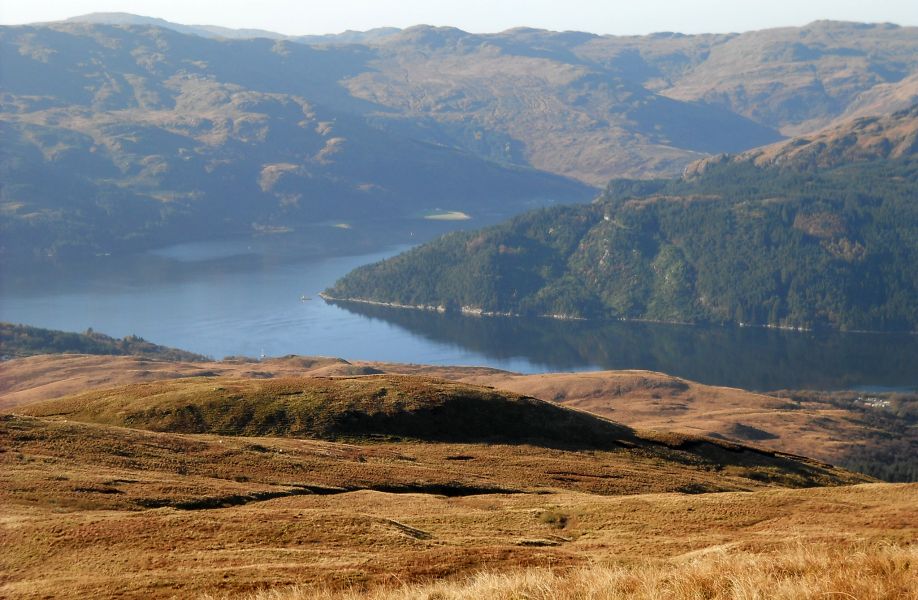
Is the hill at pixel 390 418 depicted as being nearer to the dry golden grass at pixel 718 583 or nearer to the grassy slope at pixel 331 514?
the grassy slope at pixel 331 514

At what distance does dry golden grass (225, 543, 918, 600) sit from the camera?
26.3m

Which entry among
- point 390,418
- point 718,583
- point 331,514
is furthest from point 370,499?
point 390,418

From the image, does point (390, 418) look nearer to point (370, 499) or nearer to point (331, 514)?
point (370, 499)

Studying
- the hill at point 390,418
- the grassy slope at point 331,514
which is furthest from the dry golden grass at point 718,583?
the hill at point 390,418

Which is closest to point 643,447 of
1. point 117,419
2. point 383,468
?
point 383,468

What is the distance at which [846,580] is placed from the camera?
87.1 ft

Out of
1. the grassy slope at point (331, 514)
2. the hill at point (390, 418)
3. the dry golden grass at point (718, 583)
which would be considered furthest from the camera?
the hill at point (390, 418)

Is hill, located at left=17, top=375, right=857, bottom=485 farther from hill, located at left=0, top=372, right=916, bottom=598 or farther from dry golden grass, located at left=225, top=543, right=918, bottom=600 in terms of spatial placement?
dry golden grass, located at left=225, top=543, right=918, bottom=600

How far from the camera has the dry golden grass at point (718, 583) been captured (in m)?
26.3

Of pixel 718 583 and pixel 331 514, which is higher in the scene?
pixel 718 583

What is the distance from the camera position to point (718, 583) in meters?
28.0

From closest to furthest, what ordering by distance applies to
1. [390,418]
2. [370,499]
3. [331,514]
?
[331,514], [370,499], [390,418]

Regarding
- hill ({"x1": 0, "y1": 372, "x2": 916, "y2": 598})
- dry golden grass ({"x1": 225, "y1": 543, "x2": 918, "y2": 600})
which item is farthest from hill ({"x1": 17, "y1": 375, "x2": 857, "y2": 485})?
dry golden grass ({"x1": 225, "y1": 543, "x2": 918, "y2": 600})

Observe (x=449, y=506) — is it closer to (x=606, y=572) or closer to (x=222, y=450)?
(x=222, y=450)
